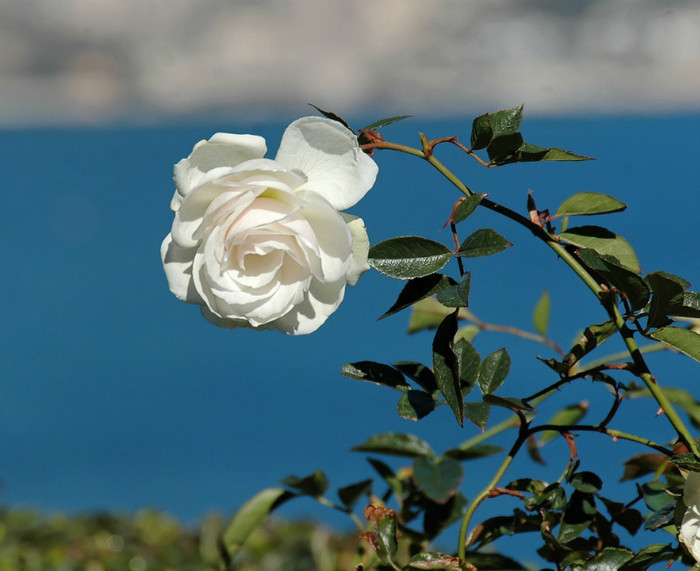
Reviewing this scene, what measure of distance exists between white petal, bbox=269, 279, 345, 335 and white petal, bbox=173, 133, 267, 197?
4.7 inches

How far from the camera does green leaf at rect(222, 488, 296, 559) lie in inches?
38.9

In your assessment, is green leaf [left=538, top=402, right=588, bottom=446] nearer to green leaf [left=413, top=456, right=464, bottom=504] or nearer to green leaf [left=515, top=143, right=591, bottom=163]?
green leaf [left=413, top=456, right=464, bottom=504]

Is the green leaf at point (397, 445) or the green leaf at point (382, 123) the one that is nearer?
the green leaf at point (382, 123)

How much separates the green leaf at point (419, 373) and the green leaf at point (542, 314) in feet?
1.41

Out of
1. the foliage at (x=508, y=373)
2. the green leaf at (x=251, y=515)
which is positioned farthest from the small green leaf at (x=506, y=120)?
the green leaf at (x=251, y=515)

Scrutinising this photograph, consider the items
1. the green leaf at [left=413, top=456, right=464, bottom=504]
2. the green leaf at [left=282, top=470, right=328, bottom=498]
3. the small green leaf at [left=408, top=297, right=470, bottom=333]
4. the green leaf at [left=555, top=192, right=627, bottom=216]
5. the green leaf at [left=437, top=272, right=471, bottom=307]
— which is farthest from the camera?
the small green leaf at [left=408, top=297, right=470, bottom=333]

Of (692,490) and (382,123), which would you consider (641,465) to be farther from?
(382,123)

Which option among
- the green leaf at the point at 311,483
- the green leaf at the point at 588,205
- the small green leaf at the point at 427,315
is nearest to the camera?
the green leaf at the point at 588,205

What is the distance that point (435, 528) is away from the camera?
0.94m

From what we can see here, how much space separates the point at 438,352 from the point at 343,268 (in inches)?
4.1

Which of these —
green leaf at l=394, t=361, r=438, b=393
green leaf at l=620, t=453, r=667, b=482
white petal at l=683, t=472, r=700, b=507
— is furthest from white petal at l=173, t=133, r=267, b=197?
green leaf at l=620, t=453, r=667, b=482

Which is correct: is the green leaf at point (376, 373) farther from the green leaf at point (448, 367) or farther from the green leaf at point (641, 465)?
the green leaf at point (641, 465)

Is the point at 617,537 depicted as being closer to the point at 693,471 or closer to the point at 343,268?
the point at 693,471

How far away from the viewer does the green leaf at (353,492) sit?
98cm
